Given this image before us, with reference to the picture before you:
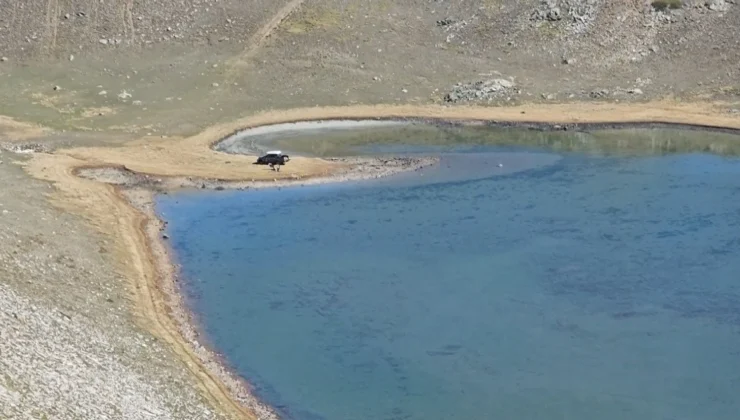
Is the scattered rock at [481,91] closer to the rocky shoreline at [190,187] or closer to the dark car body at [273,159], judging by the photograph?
the rocky shoreline at [190,187]

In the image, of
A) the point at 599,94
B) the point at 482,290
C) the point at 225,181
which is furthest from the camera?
the point at 599,94

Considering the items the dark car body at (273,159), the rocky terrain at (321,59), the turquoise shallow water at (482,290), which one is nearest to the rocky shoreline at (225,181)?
the rocky terrain at (321,59)

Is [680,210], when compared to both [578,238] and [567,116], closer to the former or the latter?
[578,238]

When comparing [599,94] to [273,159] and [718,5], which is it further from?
[273,159]

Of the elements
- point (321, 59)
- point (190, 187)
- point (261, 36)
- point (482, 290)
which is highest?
point (261, 36)

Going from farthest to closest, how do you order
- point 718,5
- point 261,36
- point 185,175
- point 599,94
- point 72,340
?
point 261,36
point 718,5
point 599,94
point 185,175
point 72,340

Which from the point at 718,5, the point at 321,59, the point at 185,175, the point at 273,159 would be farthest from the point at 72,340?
the point at 718,5
